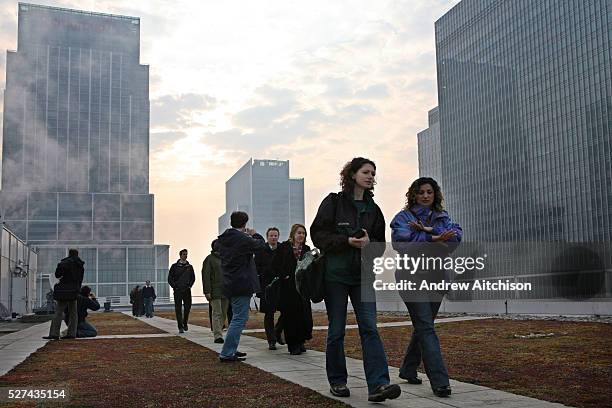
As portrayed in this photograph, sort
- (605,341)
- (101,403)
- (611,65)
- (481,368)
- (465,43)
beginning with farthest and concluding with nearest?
(465,43) < (611,65) < (605,341) < (481,368) < (101,403)

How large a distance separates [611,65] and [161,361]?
96.0 metres

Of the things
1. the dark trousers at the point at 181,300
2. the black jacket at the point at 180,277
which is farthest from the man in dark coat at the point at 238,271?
the black jacket at the point at 180,277

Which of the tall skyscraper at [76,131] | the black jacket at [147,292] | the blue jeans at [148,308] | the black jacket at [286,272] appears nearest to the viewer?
the black jacket at [286,272]

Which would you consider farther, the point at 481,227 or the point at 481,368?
the point at 481,227

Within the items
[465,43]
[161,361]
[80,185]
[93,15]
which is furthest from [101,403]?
[93,15]

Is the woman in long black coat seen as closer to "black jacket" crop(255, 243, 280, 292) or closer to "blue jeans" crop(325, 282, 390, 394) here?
"black jacket" crop(255, 243, 280, 292)

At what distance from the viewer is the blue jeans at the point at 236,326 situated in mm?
8328

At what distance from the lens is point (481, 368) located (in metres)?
7.25

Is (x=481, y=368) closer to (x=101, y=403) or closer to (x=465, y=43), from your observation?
(x=101, y=403)

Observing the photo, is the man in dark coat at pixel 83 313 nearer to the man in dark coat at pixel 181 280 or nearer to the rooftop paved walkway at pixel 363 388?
the man in dark coat at pixel 181 280

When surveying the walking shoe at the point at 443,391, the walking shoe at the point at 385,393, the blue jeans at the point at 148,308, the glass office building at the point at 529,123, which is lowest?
the blue jeans at the point at 148,308

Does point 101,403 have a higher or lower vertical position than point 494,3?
lower

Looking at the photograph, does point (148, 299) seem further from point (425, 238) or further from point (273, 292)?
point (425, 238)

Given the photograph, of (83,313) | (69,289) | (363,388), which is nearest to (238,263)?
(363,388)
